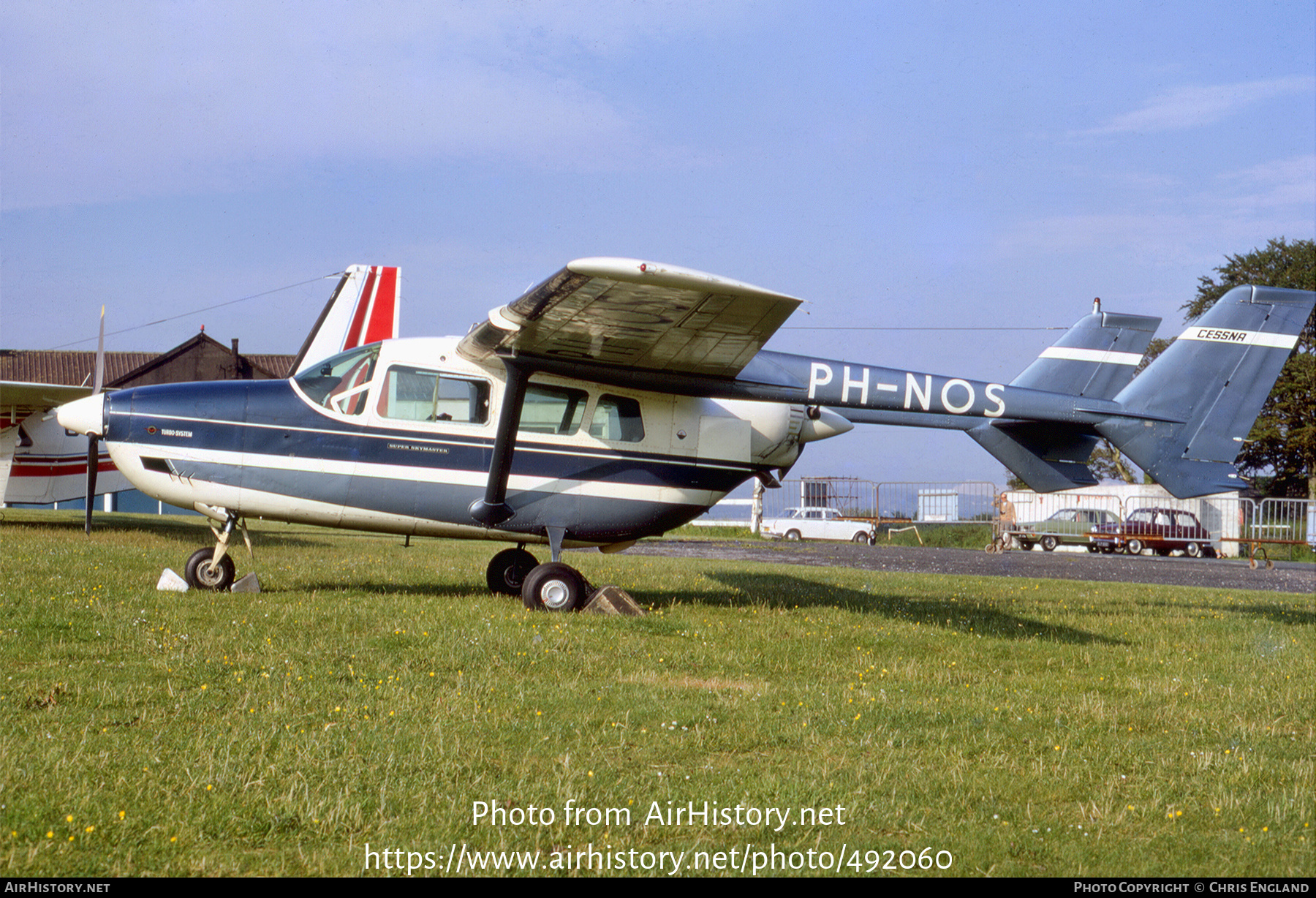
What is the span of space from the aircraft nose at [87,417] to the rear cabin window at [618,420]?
4597 millimetres

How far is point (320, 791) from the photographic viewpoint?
384 cm

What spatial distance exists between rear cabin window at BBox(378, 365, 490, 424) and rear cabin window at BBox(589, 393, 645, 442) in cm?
112

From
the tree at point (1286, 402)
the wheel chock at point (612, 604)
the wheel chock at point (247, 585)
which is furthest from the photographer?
the tree at point (1286, 402)

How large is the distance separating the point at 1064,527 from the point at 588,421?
30470 mm

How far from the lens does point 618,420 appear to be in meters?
10.1

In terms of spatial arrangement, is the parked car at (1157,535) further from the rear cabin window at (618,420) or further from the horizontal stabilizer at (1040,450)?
the rear cabin window at (618,420)

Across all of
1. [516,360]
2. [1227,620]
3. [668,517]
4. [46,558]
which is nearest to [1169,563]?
[1227,620]

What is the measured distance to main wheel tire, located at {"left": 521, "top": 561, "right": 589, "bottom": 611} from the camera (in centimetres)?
929

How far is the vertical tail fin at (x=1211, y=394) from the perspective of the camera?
10.9 metres

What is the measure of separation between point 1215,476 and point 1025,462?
2030 millimetres

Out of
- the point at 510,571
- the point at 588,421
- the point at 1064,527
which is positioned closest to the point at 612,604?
the point at 588,421

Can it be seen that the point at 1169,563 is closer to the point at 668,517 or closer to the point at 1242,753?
the point at 668,517

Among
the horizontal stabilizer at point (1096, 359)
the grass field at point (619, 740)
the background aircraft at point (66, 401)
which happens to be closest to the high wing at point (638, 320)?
the grass field at point (619, 740)

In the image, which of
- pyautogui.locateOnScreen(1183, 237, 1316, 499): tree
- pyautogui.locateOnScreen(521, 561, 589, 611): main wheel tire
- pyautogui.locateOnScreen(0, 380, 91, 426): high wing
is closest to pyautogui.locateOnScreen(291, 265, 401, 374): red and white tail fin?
pyautogui.locateOnScreen(0, 380, 91, 426): high wing
